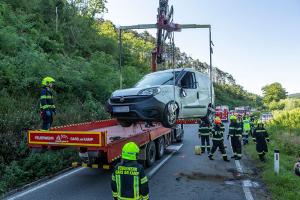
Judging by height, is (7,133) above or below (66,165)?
above

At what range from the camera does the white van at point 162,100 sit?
707 centimetres

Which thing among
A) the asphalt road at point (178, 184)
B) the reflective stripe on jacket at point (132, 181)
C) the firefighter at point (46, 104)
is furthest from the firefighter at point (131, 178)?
the firefighter at point (46, 104)

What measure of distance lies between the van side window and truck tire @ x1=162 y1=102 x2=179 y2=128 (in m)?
1.04

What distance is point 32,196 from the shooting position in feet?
22.6

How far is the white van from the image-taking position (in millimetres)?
7066

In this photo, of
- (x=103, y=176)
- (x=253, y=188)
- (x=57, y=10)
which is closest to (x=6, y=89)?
(x=103, y=176)

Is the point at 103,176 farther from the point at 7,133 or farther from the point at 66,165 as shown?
the point at 7,133

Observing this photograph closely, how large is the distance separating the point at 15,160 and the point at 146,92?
4718mm

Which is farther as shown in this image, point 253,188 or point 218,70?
point 218,70

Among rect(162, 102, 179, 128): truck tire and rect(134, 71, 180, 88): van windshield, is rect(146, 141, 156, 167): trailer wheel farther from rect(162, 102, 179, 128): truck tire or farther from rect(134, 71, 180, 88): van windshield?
rect(162, 102, 179, 128): truck tire

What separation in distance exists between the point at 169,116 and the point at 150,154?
3.83 meters

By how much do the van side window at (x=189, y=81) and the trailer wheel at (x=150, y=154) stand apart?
120 inches

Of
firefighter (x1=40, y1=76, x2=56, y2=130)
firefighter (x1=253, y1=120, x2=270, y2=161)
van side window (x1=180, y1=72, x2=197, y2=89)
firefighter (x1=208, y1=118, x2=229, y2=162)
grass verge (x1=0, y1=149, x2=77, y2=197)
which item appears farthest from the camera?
firefighter (x1=208, y1=118, x2=229, y2=162)

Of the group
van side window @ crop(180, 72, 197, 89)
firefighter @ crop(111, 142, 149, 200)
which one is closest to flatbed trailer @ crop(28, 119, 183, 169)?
van side window @ crop(180, 72, 197, 89)
